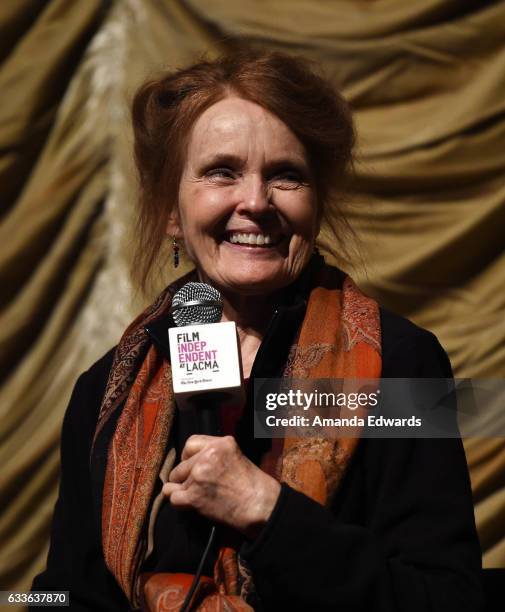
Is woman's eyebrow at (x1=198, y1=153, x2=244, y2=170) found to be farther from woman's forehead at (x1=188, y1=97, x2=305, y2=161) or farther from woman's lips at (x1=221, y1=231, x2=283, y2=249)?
woman's lips at (x1=221, y1=231, x2=283, y2=249)

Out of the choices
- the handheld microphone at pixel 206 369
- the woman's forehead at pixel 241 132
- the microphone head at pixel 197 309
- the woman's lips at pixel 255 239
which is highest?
the woman's forehead at pixel 241 132

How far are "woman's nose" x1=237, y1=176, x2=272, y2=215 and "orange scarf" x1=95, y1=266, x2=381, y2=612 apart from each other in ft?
0.56

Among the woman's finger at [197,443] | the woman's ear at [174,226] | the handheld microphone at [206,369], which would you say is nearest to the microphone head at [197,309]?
the handheld microphone at [206,369]

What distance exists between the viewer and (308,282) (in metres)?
1.65

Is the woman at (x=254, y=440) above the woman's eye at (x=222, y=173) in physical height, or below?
below

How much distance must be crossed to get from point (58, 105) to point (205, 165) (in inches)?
56.7

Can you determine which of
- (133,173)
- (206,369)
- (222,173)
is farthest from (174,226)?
(133,173)

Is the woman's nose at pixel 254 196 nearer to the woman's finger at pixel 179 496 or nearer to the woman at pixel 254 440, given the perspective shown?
the woman at pixel 254 440

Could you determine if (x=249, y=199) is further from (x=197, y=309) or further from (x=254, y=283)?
(x=197, y=309)

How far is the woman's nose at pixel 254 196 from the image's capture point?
1532 millimetres

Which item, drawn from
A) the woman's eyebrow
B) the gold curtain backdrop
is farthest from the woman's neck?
the gold curtain backdrop

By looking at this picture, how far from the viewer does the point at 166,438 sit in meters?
1.55

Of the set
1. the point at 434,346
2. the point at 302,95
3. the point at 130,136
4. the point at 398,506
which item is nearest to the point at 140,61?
the point at 130,136

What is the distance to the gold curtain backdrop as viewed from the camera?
2814 millimetres
